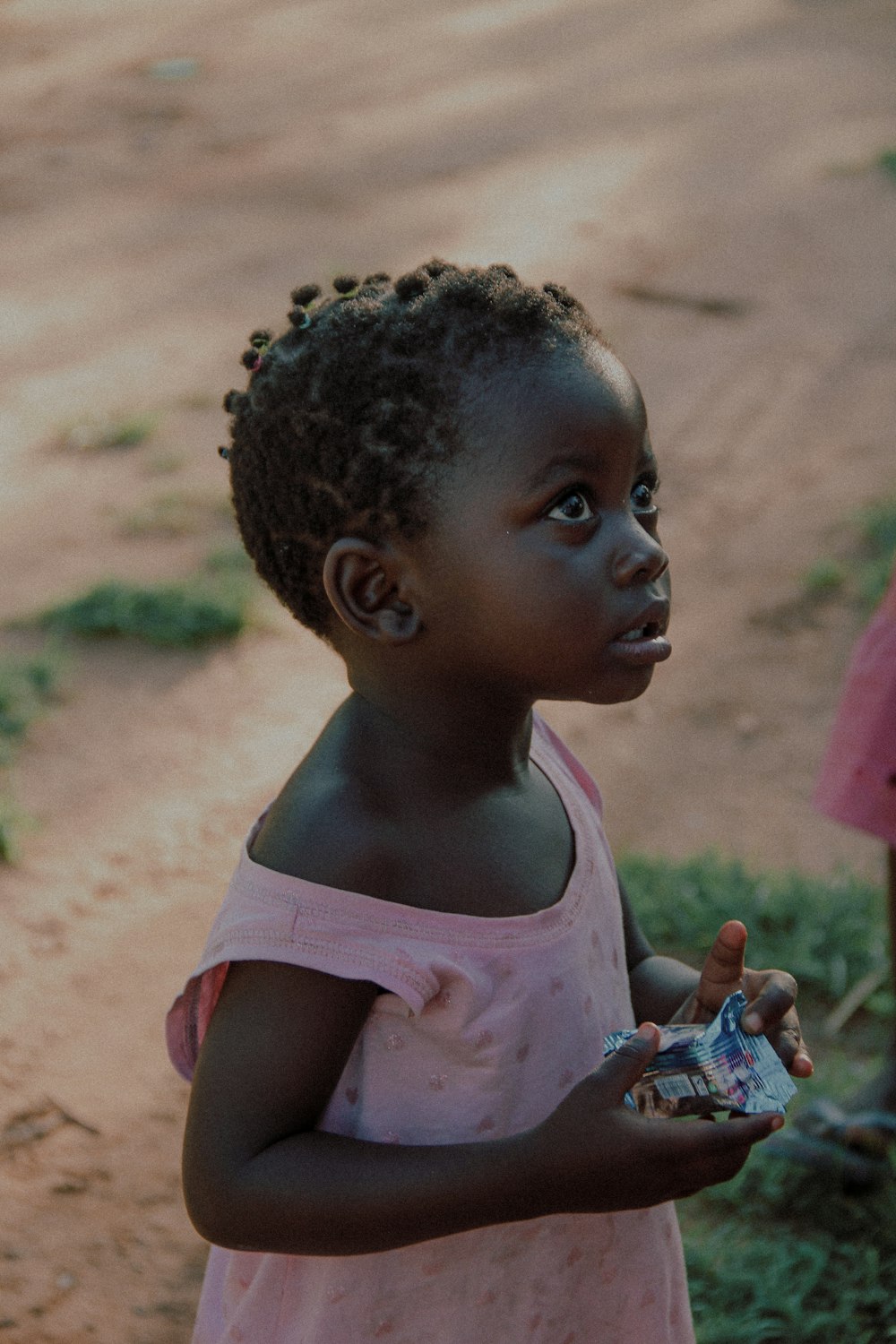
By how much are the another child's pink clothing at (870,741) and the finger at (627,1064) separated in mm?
1258

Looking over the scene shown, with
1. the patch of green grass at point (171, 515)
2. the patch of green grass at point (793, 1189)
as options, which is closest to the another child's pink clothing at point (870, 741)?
the patch of green grass at point (793, 1189)

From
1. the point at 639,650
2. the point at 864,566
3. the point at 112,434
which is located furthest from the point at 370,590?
the point at 112,434

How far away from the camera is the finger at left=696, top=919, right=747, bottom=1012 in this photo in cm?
147

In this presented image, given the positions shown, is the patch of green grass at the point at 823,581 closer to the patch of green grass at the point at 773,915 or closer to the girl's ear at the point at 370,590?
the patch of green grass at the point at 773,915

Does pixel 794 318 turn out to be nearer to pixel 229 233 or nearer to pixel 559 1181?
pixel 229 233

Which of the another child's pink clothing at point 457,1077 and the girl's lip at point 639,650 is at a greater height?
the girl's lip at point 639,650

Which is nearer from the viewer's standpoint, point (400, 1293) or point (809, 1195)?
point (400, 1293)

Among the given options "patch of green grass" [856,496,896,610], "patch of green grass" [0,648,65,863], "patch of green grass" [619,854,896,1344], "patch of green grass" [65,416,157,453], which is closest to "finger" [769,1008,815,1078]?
"patch of green grass" [619,854,896,1344]

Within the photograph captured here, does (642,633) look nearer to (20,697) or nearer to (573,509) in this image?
(573,509)

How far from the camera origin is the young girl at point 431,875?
4.39 feet

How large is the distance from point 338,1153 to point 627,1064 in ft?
0.87

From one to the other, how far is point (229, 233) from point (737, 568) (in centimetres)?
382

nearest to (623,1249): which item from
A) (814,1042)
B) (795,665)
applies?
(814,1042)

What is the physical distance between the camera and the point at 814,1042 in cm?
299
